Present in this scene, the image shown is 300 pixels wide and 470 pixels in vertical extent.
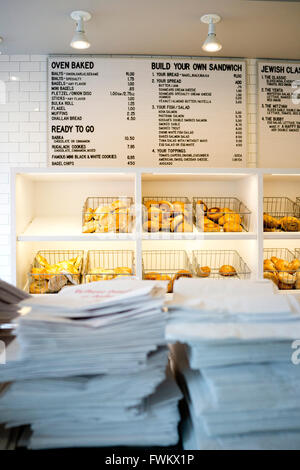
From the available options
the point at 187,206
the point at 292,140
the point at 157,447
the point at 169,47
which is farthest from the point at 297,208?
the point at 157,447

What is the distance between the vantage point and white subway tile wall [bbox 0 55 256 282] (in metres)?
3.09

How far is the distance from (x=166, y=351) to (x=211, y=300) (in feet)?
0.45

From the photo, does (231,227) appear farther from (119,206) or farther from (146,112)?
(146,112)

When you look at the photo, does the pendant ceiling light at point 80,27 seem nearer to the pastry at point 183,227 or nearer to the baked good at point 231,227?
the pastry at point 183,227

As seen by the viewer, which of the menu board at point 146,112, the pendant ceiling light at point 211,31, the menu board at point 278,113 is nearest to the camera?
the pendant ceiling light at point 211,31

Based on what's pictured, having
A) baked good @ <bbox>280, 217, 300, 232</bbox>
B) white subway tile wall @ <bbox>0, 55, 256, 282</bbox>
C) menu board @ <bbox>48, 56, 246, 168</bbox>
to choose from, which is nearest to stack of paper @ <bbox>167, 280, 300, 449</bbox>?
baked good @ <bbox>280, 217, 300, 232</bbox>

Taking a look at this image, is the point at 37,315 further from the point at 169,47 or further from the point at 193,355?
the point at 169,47

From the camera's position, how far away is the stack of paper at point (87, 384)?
68 centimetres

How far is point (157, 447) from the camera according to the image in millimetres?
695

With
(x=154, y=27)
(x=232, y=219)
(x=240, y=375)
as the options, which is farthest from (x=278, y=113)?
(x=240, y=375)

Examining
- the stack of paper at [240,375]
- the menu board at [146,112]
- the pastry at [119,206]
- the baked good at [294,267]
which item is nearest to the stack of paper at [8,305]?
the stack of paper at [240,375]

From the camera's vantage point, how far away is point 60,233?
8.52 feet

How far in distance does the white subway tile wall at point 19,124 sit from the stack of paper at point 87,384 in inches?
101

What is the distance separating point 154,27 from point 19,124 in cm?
130
